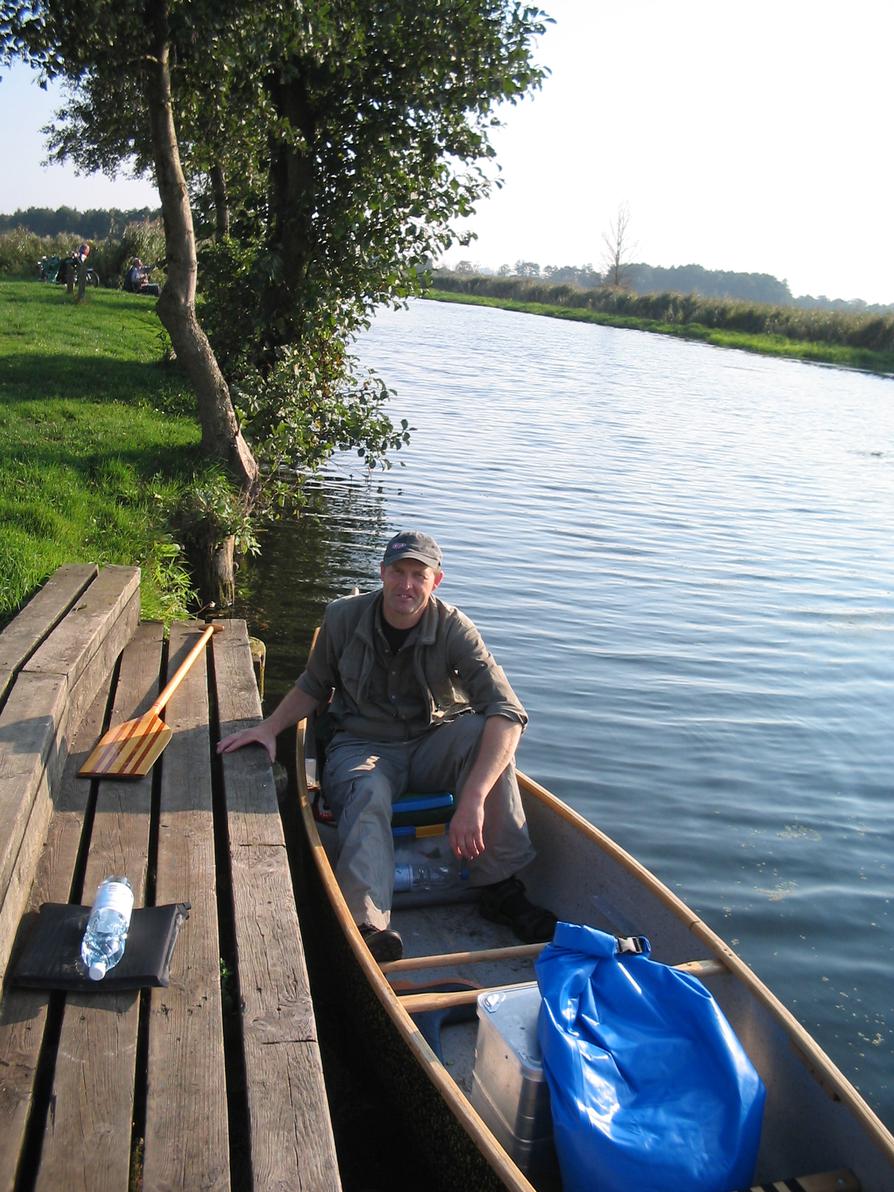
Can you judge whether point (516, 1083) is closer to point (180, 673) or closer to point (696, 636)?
point (180, 673)

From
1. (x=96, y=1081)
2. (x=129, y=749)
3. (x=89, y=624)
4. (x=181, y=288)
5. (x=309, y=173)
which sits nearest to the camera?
(x=96, y=1081)

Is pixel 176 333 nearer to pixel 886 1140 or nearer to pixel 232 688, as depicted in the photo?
pixel 232 688

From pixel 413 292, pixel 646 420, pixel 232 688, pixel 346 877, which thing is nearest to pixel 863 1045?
pixel 346 877

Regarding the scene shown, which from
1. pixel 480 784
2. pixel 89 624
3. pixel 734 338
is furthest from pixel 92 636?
pixel 734 338

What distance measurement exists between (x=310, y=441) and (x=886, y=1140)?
9.16 metres

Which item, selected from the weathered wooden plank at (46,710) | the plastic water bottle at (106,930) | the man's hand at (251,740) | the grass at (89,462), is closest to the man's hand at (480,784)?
the man's hand at (251,740)

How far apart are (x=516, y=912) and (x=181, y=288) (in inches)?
254

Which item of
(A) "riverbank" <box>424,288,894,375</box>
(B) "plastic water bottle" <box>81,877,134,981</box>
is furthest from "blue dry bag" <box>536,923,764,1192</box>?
(A) "riverbank" <box>424,288,894,375</box>

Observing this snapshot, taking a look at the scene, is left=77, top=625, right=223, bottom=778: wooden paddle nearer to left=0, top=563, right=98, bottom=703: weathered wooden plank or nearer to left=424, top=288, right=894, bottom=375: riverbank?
left=0, top=563, right=98, bottom=703: weathered wooden plank

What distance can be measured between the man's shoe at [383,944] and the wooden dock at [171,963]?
1.64ft

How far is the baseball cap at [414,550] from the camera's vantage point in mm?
4750

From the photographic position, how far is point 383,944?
424cm

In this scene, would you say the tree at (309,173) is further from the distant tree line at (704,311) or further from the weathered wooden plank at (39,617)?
the distant tree line at (704,311)

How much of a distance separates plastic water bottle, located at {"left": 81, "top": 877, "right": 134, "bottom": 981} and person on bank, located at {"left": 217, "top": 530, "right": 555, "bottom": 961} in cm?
119
